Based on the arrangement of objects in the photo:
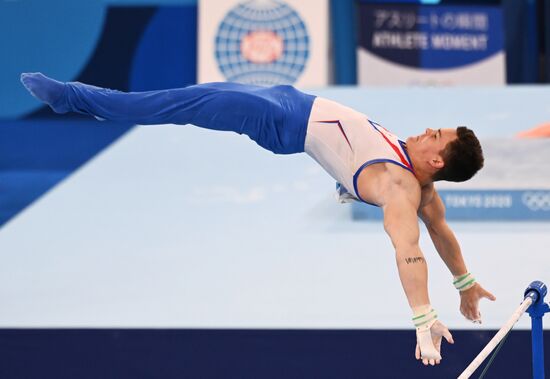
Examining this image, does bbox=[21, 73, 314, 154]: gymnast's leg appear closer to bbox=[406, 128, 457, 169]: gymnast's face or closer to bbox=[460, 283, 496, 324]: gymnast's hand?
A: bbox=[406, 128, 457, 169]: gymnast's face

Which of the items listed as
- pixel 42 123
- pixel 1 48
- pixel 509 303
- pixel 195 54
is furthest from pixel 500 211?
pixel 1 48

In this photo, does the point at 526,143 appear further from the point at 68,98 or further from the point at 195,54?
the point at 195,54

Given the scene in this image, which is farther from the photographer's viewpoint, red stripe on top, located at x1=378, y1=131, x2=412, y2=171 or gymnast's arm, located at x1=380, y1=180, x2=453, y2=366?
red stripe on top, located at x1=378, y1=131, x2=412, y2=171

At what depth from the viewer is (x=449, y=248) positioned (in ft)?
10.9

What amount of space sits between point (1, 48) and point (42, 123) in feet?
2.46

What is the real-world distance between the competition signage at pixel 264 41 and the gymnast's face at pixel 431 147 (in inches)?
170
